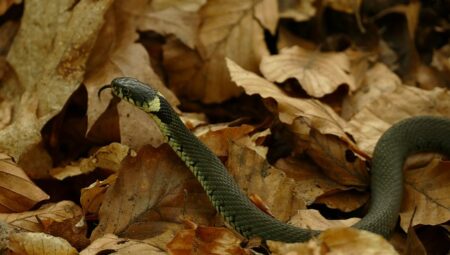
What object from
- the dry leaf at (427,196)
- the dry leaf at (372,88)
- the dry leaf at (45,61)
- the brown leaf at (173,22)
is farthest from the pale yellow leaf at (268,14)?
the dry leaf at (427,196)

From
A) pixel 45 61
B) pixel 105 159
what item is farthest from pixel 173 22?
pixel 105 159

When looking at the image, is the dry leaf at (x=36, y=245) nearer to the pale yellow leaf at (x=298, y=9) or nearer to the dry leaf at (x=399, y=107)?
the dry leaf at (x=399, y=107)

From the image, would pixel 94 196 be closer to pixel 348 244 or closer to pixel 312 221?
pixel 312 221

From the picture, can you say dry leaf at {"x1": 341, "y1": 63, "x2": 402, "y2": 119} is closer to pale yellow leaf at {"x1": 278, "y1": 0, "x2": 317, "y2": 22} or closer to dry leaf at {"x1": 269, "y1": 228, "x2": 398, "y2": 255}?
pale yellow leaf at {"x1": 278, "y1": 0, "x2": 317, "y2": 22}

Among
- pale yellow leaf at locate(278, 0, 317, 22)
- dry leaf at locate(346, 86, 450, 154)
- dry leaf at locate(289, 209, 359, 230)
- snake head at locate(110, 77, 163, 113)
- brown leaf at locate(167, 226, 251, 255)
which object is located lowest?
dry leaf at locate(289, 209, 359, 230)

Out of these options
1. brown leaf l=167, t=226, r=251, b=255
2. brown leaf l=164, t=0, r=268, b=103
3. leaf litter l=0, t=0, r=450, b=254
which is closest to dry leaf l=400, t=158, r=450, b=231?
leaf litter l=0, t=0, r=450, b=254

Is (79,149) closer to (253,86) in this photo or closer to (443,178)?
(253,86)

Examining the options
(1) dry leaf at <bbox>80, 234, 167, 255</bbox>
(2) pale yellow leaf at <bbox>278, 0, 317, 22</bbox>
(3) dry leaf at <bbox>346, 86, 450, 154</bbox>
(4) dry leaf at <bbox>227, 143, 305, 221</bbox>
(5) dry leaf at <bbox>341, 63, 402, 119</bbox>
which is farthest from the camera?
(2) pale yellow leaf at <bbox>278, 0, 317, 22</bbox>
